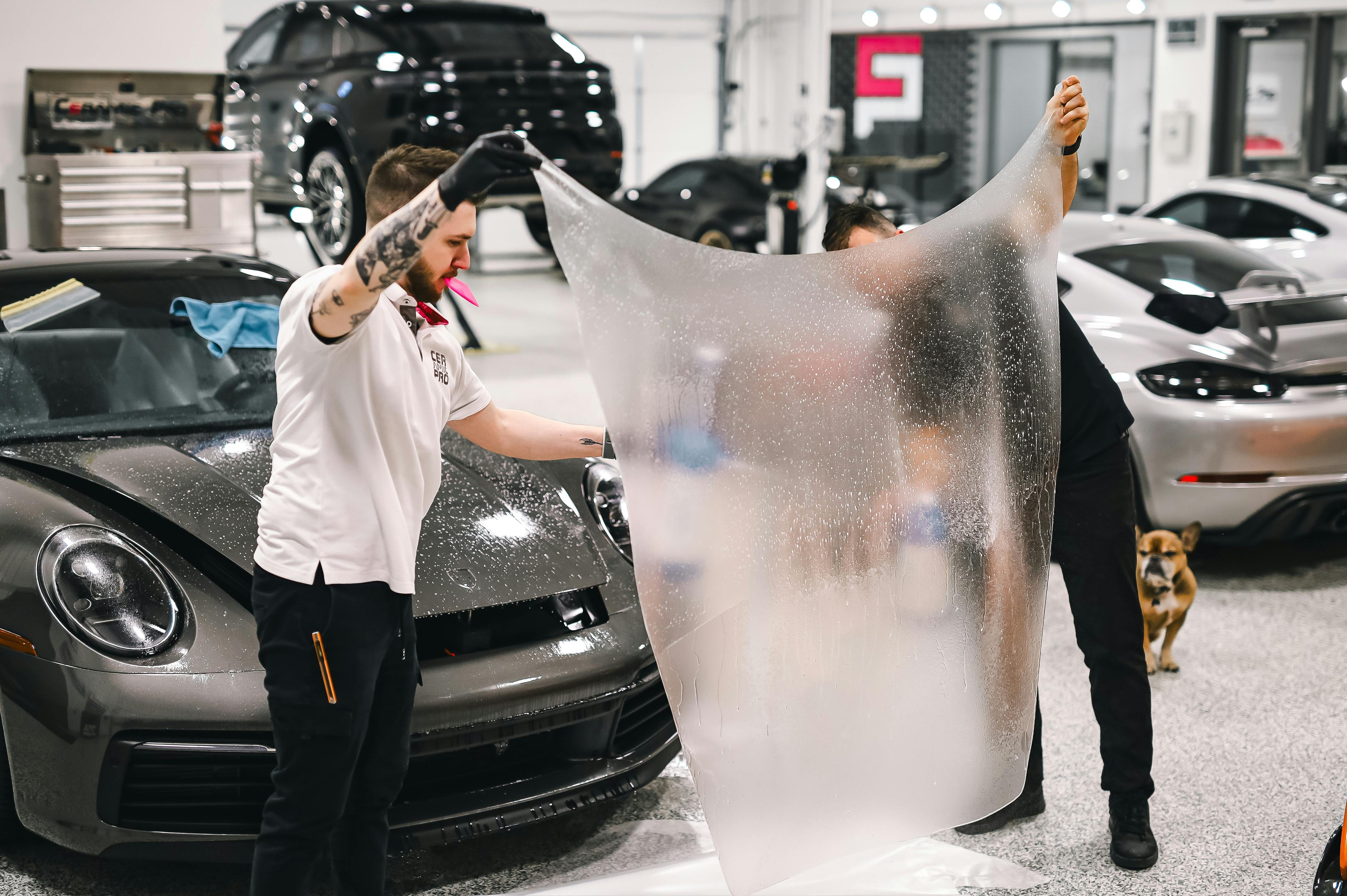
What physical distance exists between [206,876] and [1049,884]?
1.73 m

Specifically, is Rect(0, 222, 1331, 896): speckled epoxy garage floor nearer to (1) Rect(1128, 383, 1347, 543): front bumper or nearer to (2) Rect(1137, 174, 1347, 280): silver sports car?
(1) Rect(1128, 383, 1347, 543): front bumper

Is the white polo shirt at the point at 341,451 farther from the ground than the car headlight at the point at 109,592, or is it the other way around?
the white polo shirt at the point at 341,451

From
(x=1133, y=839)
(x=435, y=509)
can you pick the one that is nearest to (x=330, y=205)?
(x=435, y=509)

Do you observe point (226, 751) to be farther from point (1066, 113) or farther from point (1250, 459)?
point (1250, 459)

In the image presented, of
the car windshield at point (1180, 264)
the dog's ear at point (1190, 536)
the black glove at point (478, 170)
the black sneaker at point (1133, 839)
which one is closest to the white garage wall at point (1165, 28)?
the car windshield at point (1180, 264)

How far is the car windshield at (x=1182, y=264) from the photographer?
5309 mm

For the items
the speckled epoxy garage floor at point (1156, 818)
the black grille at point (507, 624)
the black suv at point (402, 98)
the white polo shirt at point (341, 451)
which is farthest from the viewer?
the black suv at point (402, 98)

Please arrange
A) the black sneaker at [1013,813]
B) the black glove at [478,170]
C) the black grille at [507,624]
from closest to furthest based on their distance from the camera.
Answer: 1. the black glove at [478,170]
2. the black grille at [507,624]
3. the black sneaker at [1013,813]

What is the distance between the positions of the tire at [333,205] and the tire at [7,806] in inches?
204

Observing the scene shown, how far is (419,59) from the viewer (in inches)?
294

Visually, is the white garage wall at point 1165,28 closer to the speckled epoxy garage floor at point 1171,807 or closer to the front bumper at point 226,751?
the speckled epoxy garage floor at point 1171,807

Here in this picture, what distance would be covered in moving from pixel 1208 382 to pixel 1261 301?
33 cm

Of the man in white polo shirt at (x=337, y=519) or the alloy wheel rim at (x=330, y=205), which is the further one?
the alloy wheel rim at (x=330, y=205)

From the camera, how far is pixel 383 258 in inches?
70.6
